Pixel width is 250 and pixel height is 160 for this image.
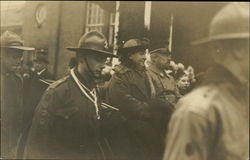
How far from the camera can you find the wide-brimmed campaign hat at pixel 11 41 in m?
4.36

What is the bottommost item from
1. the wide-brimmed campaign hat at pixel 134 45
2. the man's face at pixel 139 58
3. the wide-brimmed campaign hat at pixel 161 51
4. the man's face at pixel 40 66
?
the man's face at pixel 40 66

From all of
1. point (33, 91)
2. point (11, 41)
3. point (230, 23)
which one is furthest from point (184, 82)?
point (11, 41)

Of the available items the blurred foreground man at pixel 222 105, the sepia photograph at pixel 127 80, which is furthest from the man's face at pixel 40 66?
the blurred foreground man at pixel 222 105

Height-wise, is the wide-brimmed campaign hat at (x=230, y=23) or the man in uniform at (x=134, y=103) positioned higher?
the wide-brimmed campaign hat at (x=230, y=23)

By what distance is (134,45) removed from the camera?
11.9 ft

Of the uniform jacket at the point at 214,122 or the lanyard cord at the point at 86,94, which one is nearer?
the uniform jacket at the point at 214,122

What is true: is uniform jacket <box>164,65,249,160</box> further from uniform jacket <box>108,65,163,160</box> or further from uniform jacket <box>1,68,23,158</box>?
uniform jacket <box>1,68,23,158</box>

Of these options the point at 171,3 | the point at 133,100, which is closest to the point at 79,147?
Answer: the point at 133,100

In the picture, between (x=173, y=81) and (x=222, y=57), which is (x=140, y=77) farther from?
(x=222, y=57)

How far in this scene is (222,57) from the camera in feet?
10.6

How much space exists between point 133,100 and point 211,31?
828 millimetres

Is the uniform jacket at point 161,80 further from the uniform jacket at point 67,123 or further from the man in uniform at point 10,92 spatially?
the man in uniform at point 10,92

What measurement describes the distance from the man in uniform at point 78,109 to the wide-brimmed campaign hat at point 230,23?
0.98 m

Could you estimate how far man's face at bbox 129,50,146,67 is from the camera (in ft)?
11.9
